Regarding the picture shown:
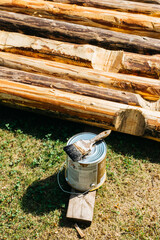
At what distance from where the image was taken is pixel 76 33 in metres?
5.11

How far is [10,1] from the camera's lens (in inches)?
228

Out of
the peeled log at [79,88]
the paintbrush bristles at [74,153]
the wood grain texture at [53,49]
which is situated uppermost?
the wood grain texture at [53,49]

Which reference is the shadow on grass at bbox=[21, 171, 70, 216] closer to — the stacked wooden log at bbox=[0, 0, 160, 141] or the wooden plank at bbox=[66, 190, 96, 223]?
the wooden plank at bbox=[66, 190, 96, 223]

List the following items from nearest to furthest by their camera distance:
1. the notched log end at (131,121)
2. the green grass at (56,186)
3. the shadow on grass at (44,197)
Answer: the green grass at (56,186)
the shadow on grass at (44,197)
the notched log end at (131,121)

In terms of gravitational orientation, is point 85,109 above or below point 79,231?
above

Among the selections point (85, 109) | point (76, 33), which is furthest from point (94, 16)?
point (85, 109)

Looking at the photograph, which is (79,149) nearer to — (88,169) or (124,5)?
(88,169)

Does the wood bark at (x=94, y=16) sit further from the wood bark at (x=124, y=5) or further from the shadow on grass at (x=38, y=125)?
the shadow on grass at (x=38, y=125)

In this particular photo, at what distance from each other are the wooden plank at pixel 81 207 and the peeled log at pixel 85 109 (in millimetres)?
1173

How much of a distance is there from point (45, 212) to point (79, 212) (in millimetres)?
512

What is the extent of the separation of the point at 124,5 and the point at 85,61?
212 cm

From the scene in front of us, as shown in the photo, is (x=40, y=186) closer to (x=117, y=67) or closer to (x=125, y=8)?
(x=117, y=67)

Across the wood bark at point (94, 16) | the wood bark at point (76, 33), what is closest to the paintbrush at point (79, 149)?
the wood bark at point (76, 33)

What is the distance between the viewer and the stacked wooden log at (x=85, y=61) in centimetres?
403
